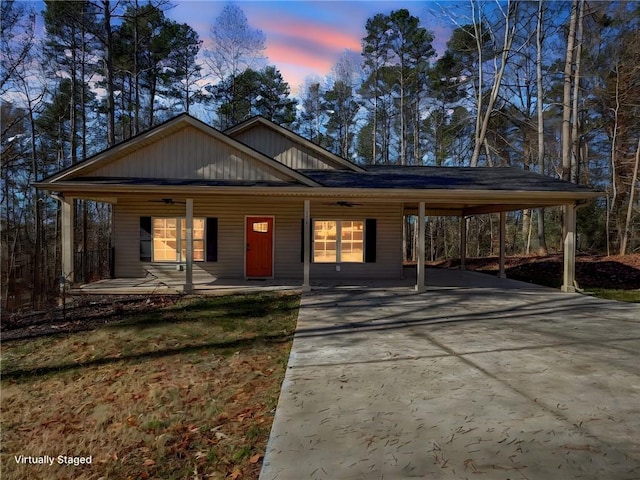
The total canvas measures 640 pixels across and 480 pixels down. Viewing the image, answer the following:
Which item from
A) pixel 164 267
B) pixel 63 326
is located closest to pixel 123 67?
pixel 164 267

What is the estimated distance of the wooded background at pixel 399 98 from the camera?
1770 cm

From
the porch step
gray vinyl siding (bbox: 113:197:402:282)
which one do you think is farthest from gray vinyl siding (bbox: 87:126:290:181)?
the porch step

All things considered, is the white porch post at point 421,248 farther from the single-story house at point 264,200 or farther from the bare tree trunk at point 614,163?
the bare tree trunk at point 614,163

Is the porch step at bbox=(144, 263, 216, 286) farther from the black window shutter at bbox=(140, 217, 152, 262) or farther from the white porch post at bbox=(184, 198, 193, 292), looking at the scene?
the white porch post at bbox=(184, 198, 193, 292)

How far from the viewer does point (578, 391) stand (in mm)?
3840

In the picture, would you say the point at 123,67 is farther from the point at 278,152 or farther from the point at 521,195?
the point at 521,195

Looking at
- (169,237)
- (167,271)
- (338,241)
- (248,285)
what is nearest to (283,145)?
(338,241)

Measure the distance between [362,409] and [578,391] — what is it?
2.20m

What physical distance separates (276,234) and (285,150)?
312 centimetres

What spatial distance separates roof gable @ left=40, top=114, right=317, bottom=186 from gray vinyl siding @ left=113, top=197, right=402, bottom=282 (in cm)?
172

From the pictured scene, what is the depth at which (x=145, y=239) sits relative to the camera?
11.8 m

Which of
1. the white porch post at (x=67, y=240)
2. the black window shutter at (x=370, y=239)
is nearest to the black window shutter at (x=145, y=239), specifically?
the white porch post at (x=67, y=240)

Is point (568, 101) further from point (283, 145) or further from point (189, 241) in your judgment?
point (189, 241)

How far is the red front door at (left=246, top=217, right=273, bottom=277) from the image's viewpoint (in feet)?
39.5
